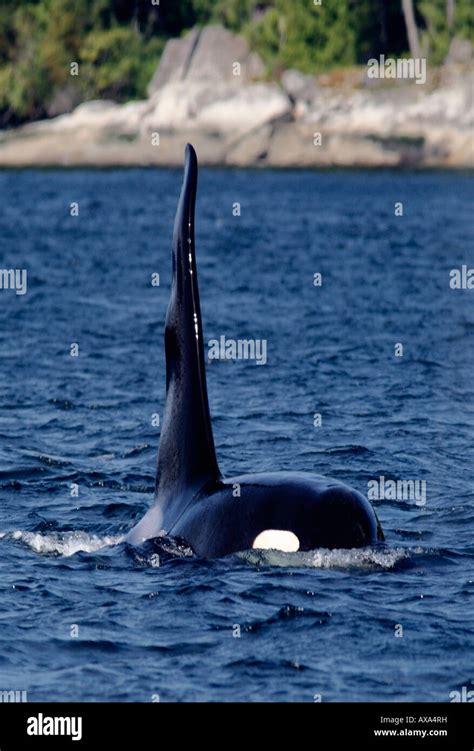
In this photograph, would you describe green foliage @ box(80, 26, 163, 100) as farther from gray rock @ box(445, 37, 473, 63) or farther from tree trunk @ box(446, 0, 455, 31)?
gray rock @ box(445, 37, 473, 63)

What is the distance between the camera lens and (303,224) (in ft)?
179

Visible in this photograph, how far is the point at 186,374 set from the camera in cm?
1272

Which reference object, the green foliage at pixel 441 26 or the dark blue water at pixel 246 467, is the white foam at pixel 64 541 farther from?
the green foliage at pixel 441 26

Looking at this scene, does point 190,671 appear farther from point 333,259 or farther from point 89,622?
point 333,259

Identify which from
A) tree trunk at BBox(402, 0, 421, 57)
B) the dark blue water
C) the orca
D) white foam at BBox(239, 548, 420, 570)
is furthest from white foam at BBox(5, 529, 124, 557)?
tree trunk at BBox(402, 0, 421, 57)

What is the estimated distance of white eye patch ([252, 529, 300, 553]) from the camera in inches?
476

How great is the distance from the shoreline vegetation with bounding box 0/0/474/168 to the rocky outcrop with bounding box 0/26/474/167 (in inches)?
3.0

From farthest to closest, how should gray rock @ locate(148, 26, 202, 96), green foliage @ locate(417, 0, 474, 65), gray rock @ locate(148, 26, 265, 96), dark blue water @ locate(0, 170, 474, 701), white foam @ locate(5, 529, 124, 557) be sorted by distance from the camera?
gray rock @ locate(148, 26, 202, 96)
gray rock @ locate(148, 26, 265, 96)
green foliage @ locate(417, 0, 474, 65)
white foam @ locate(5, 529, 124, 557)
dark blue water @ locate(0, 170, 474, 701)

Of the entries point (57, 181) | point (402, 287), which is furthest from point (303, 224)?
point (57, 181)

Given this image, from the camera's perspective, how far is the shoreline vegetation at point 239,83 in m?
84.6

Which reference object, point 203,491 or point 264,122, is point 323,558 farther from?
point 264,122

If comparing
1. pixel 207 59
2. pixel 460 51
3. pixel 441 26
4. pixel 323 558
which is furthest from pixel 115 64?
pixel 323 558

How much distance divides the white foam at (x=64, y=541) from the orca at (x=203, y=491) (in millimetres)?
1003

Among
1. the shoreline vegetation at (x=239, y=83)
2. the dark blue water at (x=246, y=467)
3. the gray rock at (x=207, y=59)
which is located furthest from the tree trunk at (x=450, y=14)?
the dark blue water at (x=246, y=467)
